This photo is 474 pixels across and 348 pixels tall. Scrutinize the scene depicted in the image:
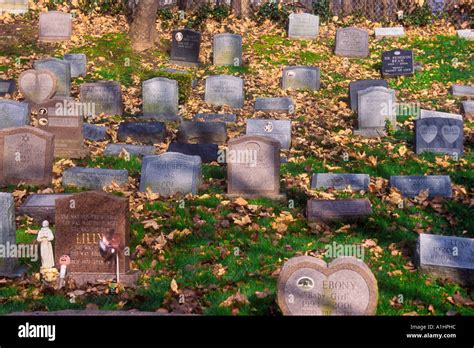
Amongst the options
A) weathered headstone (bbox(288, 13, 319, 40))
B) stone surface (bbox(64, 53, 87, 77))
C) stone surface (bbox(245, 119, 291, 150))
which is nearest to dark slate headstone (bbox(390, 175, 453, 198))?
stone surface (bbox(245, 119, 291, 150))

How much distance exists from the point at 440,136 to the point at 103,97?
7.59m

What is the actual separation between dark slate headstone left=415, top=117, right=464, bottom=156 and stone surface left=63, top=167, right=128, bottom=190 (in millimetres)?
5707

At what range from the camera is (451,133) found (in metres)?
14.2

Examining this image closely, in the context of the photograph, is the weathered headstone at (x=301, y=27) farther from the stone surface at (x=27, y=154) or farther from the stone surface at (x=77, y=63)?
the stone surface at (x=27, y=154)

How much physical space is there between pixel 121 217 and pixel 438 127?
7591 mm

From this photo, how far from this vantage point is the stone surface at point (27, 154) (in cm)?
1252

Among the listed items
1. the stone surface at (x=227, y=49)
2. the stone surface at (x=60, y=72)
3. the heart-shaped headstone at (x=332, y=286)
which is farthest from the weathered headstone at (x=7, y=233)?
the stone surface at (x=227, y=49)

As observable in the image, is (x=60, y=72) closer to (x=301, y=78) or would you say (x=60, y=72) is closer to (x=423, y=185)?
(x=301, y=78)

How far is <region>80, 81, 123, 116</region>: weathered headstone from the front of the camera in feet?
56.2

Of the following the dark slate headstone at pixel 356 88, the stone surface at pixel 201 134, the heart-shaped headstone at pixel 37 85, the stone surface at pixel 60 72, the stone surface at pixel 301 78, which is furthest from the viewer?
the stone surface at pixel 301 78

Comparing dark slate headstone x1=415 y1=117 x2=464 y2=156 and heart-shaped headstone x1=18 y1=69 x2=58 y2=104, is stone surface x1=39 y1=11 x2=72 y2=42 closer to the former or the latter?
heart-shaped headstone x1=18 y1=69 x2=58 y2=104

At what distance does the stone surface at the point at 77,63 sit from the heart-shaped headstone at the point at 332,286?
13.8m

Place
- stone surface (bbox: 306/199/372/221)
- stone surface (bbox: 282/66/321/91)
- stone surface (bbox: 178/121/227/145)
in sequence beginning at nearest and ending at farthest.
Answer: stone surface (bbox: 306/199/372/221)
stone surface (bbox: 178/121/227/145)
stone surface (bbox: 282/66/321/91)
